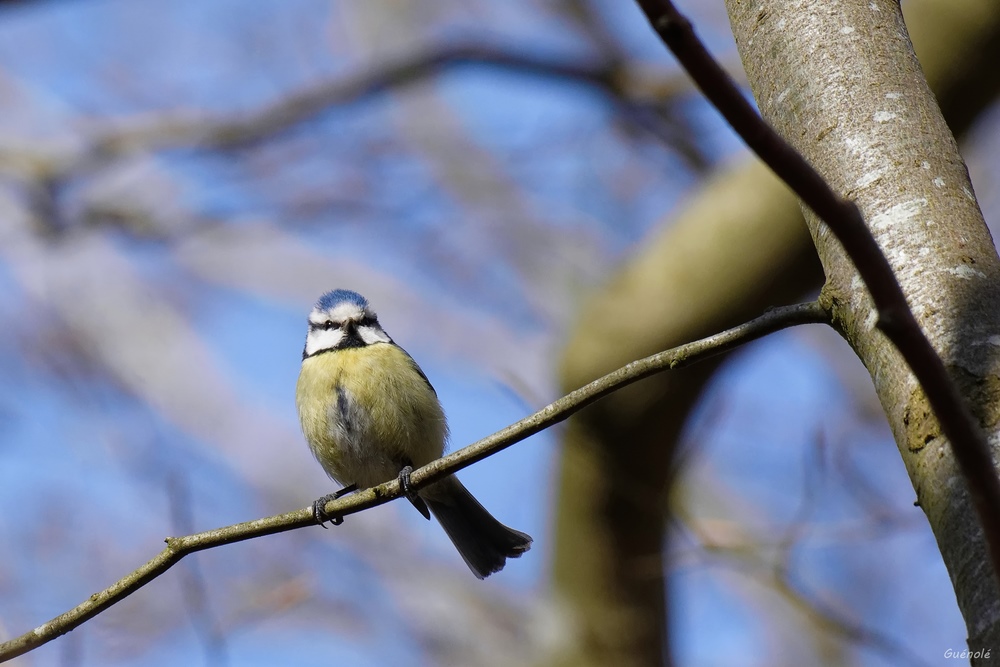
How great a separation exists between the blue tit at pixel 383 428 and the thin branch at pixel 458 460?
1.66m

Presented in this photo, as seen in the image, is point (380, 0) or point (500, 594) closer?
point (500, 594)

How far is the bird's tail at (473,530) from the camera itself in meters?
4.55

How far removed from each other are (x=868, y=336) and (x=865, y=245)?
59 centimetres

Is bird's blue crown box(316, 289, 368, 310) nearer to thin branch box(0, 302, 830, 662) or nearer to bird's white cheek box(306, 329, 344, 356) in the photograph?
bird's white cheek box(306, 329, 344, 356)

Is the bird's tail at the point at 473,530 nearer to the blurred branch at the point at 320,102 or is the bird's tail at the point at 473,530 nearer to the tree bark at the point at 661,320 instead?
the tree bark at the point at 661,320

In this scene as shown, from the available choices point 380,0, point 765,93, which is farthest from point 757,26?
point 380,0

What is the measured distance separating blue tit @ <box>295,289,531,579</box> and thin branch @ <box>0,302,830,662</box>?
1.66 meters

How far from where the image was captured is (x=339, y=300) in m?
5.11

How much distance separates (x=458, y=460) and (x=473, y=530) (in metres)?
2.63

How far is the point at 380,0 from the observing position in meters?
12.0

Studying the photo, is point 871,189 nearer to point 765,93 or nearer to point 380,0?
point 765,93

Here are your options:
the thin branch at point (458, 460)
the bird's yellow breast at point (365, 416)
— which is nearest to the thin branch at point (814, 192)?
the thin branch at point (458, 460)

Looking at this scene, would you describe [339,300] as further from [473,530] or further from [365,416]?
[473,530]

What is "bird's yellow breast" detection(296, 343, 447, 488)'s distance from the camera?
426 centimetres
